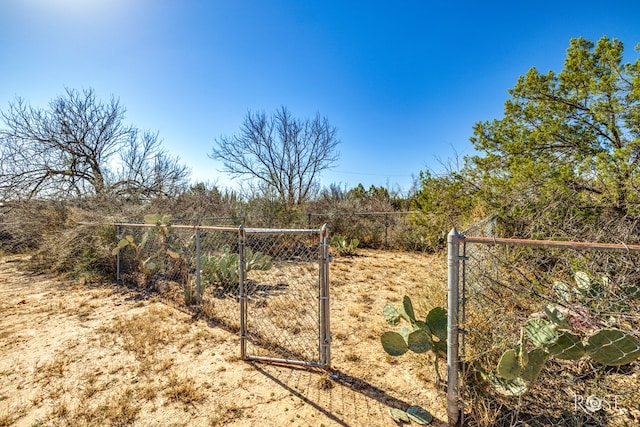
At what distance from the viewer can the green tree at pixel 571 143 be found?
12.3 ft

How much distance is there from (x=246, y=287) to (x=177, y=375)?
103cm

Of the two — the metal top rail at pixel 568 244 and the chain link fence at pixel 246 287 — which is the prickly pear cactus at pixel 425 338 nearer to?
the chain link fence at pixel 246 287

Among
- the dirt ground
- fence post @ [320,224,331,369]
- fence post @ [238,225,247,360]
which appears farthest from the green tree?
fence post @ [238,225,247,360]

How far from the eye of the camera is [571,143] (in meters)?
4.67

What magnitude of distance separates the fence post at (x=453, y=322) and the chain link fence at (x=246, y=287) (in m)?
1.10

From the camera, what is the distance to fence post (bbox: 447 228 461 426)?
6.26 ft

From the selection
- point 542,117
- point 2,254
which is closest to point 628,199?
point 542,117

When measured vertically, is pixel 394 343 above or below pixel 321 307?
below

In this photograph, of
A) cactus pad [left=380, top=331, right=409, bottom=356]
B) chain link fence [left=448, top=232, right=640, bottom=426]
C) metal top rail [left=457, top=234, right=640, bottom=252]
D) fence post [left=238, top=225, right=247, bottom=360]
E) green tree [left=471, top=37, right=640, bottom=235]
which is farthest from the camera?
green tree [left=471, top=37, right=640, bottom=235]

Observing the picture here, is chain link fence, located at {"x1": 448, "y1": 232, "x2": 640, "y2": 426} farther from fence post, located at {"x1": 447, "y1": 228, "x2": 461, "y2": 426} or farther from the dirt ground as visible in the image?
the dirt ground

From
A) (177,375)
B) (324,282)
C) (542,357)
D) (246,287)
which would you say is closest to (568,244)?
(542,357)

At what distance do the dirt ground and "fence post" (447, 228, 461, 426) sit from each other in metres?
0.22

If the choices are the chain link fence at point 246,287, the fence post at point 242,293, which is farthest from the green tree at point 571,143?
the fence post at point 242,293

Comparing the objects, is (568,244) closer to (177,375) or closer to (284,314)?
(177,375)
